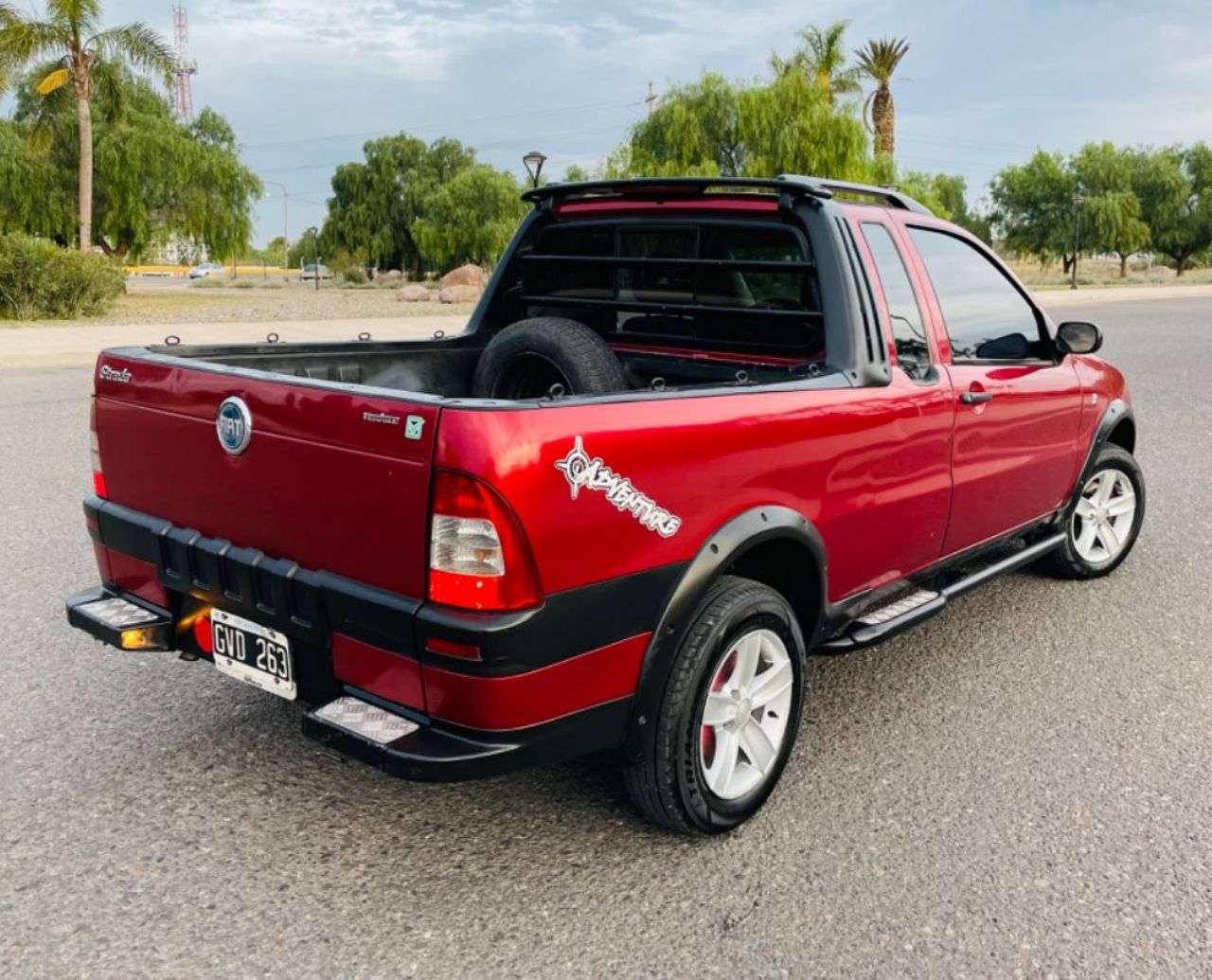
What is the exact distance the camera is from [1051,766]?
11.4 feet

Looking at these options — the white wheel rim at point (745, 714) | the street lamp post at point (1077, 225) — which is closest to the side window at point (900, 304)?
the white wheel rim at point (745, 714)

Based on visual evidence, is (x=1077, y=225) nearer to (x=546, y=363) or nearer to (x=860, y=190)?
(x=860, y=190)

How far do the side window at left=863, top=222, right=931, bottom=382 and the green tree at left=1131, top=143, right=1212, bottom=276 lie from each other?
84342 millimetres

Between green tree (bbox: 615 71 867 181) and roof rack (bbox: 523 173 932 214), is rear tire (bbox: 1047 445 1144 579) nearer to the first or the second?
roof rack (bbox: 523 173 932 214)

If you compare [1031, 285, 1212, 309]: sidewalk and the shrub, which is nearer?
the shrub

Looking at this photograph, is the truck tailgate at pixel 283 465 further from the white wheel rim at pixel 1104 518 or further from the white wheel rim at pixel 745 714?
the white wheel rim at pixel 1104 518

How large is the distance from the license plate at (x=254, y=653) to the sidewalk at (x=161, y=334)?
1057 cm

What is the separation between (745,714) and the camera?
306cm

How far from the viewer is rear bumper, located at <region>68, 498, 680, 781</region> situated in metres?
2.46

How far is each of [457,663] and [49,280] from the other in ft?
75.3

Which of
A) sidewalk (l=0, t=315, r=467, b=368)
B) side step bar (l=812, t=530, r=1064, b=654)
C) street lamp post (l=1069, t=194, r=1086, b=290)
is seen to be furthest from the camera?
street lamp post (l=1069, t=194, r=1086, b=290)

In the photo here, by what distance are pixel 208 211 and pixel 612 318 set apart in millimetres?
43061

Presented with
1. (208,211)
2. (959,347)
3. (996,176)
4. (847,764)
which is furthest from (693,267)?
(996,176)

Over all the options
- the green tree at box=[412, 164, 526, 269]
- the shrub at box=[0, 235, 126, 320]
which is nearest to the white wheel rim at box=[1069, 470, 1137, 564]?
the shrub at box=[0, 235, 126, 320]
